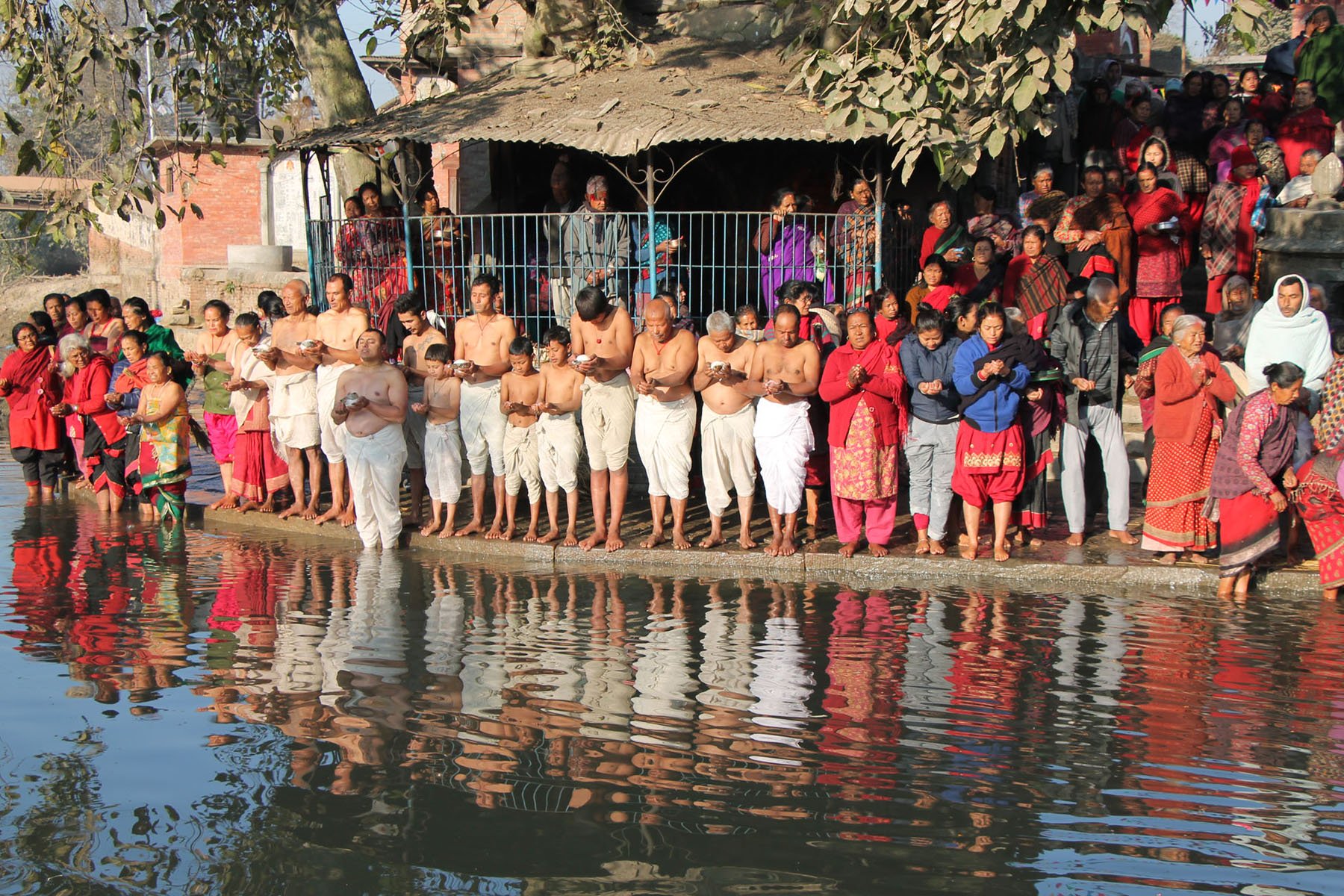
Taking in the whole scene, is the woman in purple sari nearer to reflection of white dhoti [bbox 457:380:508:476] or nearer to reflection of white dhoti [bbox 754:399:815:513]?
reflection of white dhoti [bbox 754:399:815:513]

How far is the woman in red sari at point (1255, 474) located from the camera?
8016 millimetres

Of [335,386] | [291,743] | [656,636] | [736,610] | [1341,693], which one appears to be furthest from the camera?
[335,386]

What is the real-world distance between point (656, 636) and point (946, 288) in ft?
14.1

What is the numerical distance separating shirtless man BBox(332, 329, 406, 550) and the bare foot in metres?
0.64

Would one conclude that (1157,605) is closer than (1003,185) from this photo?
Yes

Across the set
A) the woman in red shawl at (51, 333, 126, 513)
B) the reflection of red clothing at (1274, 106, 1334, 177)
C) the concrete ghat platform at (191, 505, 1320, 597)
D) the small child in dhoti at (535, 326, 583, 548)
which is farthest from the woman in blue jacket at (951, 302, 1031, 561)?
the woman in red shawl at (51, 333, 126, 513)

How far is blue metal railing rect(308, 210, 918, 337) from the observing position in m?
11.6

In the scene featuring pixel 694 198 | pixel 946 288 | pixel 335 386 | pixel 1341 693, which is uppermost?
pixel 694 198

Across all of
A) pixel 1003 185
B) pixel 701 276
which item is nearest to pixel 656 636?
pixel 701 276

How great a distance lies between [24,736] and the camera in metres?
5.85

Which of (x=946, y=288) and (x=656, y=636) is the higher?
(x=946, y=288)

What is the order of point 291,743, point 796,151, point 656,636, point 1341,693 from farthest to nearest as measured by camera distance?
point 796,151 → point 656,636 → point 1341,693 → point 291,743

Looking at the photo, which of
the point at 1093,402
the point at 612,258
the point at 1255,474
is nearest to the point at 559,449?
the point at 612,258

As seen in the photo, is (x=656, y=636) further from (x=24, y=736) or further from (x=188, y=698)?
(x=24, y=736)
